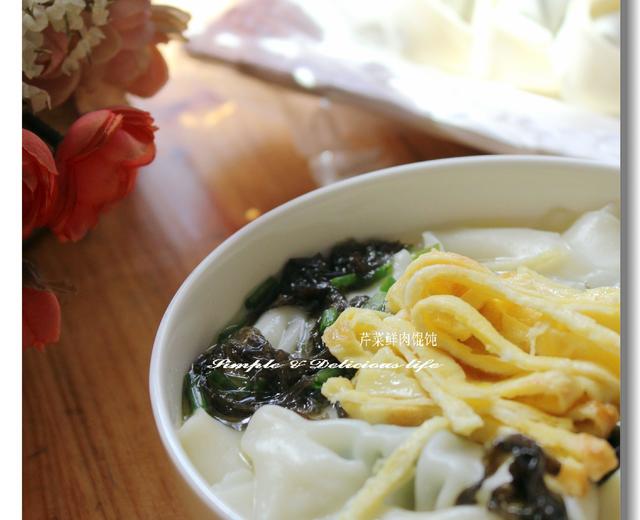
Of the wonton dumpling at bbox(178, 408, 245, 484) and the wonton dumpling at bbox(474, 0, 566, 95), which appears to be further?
the wonton dumpling at bbox(474, 0, 566, 95)

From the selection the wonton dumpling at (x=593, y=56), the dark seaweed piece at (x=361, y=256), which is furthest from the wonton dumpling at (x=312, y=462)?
the wonton dumpling at (x=593, y=56)

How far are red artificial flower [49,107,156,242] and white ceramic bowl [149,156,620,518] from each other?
0.18 meters

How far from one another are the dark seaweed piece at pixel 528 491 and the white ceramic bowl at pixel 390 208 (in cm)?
33

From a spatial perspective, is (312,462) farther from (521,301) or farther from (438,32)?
(438,32)

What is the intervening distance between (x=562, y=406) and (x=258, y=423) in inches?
9.7

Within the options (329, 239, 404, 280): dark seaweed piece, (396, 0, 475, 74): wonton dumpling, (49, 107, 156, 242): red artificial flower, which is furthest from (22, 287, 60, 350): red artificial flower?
(396, 0, 475, 74): wonton dumpling

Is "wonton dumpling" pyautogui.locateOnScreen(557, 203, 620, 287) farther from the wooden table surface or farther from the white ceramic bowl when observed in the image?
the wooden table surface

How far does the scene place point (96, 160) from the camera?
36.6 inches

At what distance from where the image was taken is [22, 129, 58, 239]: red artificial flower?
32.7 inches

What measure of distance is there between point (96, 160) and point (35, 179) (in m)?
0.10

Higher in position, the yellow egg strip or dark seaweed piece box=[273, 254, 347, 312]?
the yellow egg strip

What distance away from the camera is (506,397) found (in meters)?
0.63

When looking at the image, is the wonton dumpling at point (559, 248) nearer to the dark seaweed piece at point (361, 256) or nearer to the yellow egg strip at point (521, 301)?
the dark seaweed piece at point (361, 256)
